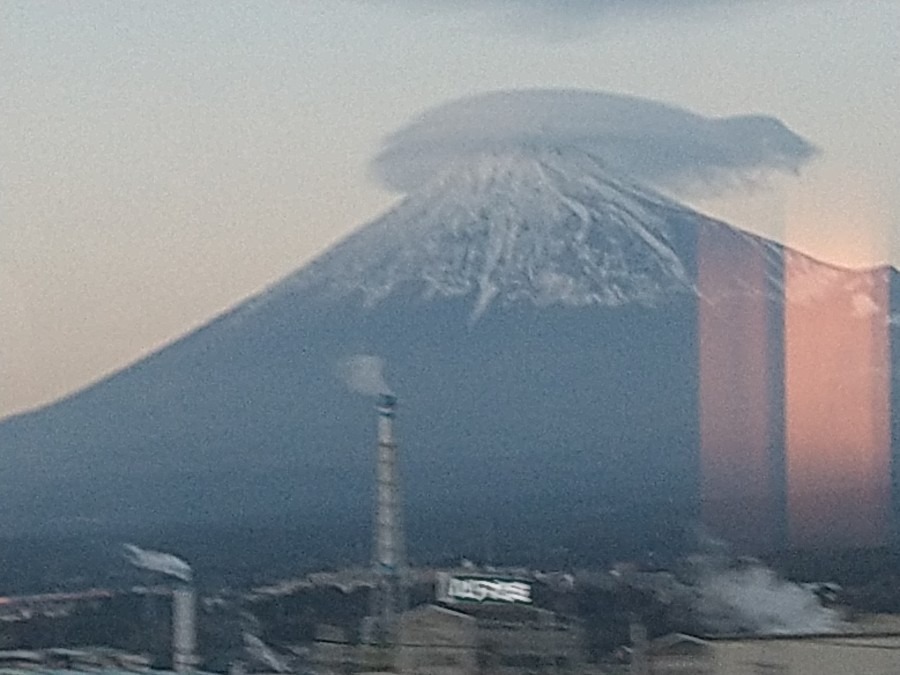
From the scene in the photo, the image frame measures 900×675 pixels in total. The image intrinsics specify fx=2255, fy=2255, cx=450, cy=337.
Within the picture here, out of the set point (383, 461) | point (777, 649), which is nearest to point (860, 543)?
point (777, 649)

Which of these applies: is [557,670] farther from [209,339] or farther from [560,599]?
[209,339]

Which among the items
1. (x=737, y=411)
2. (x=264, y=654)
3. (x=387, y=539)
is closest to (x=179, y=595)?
(x=264, y=654)

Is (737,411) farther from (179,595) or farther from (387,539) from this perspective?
(179,595)

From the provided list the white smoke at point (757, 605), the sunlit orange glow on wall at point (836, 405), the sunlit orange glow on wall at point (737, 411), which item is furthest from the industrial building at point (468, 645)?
the sunlit orange glow on wall at point (836, 405)

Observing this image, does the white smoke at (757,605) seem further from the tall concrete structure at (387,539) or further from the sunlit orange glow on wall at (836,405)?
the tall concrete structure at (387,539)

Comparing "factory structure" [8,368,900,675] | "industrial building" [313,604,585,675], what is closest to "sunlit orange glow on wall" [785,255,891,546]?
"factory structure" [8,368,900,675]

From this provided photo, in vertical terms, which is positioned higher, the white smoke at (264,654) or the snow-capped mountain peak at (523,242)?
the snow-capped mountain peak at (523,242)
